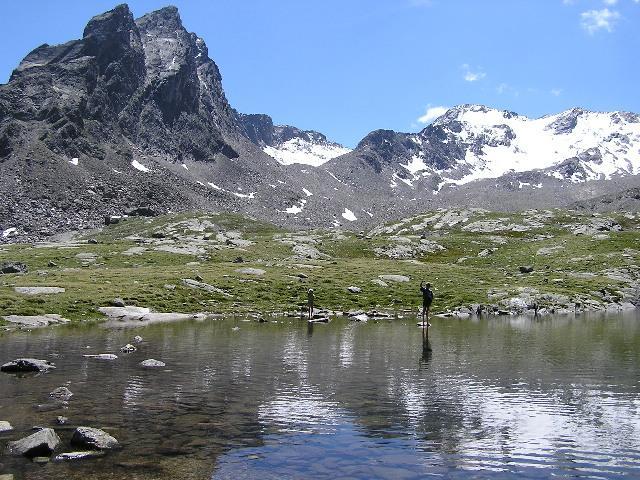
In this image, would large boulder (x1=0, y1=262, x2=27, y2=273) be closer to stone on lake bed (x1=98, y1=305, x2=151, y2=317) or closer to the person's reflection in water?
stone on lake bed (x1=98, y1=305, x2=151, y2=317)

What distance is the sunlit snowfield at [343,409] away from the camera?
1335 cm

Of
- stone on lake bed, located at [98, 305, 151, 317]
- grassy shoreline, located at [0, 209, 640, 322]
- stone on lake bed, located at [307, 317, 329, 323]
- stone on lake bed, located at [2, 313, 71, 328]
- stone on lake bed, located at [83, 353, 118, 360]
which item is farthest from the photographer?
grassy shoreline, located at [0, 209, 640, 322]

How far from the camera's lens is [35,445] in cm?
1385

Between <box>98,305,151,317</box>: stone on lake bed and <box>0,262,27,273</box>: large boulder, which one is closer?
<box>98,305,151,317</box>: stone on lake bed

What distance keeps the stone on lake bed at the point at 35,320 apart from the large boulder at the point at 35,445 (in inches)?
1294

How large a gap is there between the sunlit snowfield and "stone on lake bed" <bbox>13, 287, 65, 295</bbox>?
23.1 m

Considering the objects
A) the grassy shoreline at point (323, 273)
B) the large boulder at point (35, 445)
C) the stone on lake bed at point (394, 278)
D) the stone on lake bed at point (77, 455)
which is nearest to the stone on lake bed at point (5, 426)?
the large boulder at point (35, 445)

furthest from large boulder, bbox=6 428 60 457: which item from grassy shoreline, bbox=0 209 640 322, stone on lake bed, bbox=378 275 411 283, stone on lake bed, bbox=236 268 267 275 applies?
stone on lake bed, bbox=378 275 411 283

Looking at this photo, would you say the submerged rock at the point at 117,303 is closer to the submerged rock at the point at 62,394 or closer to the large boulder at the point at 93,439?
the submerged rock at the point at 62,394

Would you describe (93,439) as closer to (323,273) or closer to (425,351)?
(425,351)

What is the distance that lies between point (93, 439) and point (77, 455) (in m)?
0.62

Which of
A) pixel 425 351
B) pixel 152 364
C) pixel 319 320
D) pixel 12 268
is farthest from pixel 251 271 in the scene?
pixel 152 364

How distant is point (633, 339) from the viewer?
123ft

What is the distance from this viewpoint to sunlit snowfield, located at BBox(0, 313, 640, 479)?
43.8ft
